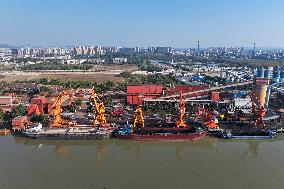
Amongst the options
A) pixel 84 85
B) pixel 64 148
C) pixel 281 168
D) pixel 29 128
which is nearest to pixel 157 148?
pixel 64 148

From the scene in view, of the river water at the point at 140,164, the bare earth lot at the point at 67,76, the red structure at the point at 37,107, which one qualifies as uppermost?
the red structure at the point at 37,107

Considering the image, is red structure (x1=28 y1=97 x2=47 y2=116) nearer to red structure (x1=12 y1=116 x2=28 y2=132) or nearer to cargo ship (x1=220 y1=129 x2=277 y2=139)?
red structure (x1=12 y1=116 x2=28 y2=132)

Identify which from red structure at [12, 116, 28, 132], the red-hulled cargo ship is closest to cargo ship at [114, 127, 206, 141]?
the red-hulled cargo ship

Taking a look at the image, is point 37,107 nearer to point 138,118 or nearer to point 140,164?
point 138,118

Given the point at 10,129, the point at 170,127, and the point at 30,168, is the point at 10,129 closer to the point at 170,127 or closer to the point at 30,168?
the point at 30,168

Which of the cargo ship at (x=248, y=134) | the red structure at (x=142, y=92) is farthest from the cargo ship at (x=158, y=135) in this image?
the red structure at (x=142, y=92)

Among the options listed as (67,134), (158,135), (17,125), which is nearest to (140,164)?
(158,135)

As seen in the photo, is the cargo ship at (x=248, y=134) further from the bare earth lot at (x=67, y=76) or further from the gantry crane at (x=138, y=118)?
the bare earth lot at (x=67, y=76)

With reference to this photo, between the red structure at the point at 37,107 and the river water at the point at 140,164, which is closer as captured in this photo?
the river water at the point at 140,164
